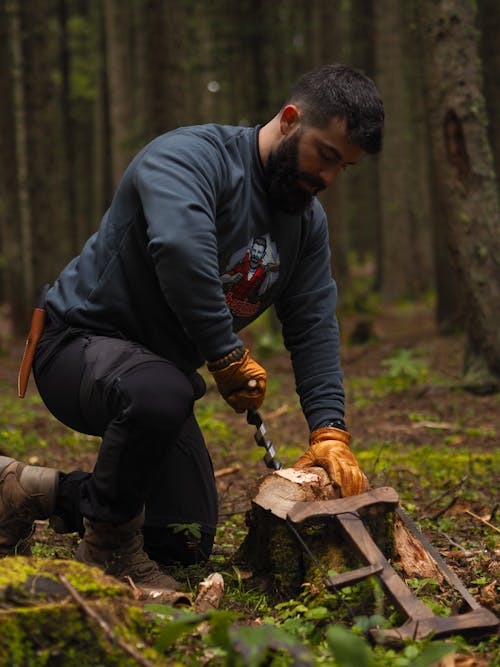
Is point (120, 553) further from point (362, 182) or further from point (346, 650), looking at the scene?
point (362, 182)

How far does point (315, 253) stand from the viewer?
12.4 feet

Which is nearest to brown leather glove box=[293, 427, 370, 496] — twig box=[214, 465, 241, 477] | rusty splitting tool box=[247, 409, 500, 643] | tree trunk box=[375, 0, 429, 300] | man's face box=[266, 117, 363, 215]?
rusty splitting tool box=[247, 409, 500, 643]

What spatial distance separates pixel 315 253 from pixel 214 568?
1.45m

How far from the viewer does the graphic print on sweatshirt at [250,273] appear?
3443 millimetres

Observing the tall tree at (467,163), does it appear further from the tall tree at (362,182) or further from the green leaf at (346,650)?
the tall tree at (362,182)

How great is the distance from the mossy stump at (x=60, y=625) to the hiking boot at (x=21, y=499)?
36.2 inches

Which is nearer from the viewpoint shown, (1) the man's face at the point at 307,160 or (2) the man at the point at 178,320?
(2) the man at the point at 178,320

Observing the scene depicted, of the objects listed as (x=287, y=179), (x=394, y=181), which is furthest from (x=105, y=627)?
(x=394, y=181)

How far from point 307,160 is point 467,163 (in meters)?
4.34

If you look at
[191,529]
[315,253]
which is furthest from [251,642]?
[315,253]

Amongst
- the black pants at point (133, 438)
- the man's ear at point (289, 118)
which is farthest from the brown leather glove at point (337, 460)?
the man's ear at point (289, 118)

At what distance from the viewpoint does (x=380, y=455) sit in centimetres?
553

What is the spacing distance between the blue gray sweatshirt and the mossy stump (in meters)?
1.05

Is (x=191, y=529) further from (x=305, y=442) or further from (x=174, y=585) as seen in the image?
(x=305, y=442)
